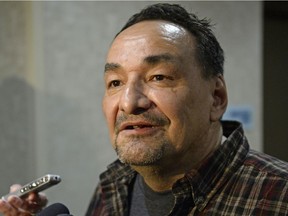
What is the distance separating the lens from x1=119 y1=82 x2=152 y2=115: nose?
901mm

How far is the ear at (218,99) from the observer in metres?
1.01

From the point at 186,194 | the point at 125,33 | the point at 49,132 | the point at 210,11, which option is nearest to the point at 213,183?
the point at 186,194

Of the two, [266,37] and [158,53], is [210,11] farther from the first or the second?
[158,53]

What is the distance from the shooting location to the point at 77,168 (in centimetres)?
178

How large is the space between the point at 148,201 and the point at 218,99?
0.26 meters

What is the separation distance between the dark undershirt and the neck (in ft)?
0.07

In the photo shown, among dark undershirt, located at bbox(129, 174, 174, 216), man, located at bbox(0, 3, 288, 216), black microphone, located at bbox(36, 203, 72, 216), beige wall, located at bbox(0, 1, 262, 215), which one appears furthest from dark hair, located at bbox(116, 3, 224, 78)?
beige wall, located at bbox(0, 1, 262, 215)

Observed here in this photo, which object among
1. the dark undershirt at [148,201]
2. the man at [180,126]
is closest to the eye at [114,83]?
the man at [180,126]

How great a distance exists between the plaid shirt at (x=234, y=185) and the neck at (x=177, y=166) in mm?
19

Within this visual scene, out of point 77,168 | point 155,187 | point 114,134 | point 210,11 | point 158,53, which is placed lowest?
point 77,168

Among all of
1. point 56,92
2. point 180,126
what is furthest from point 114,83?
point 56,92

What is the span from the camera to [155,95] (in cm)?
92

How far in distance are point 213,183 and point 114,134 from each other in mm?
215

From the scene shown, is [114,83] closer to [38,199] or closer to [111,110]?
[111,110]
